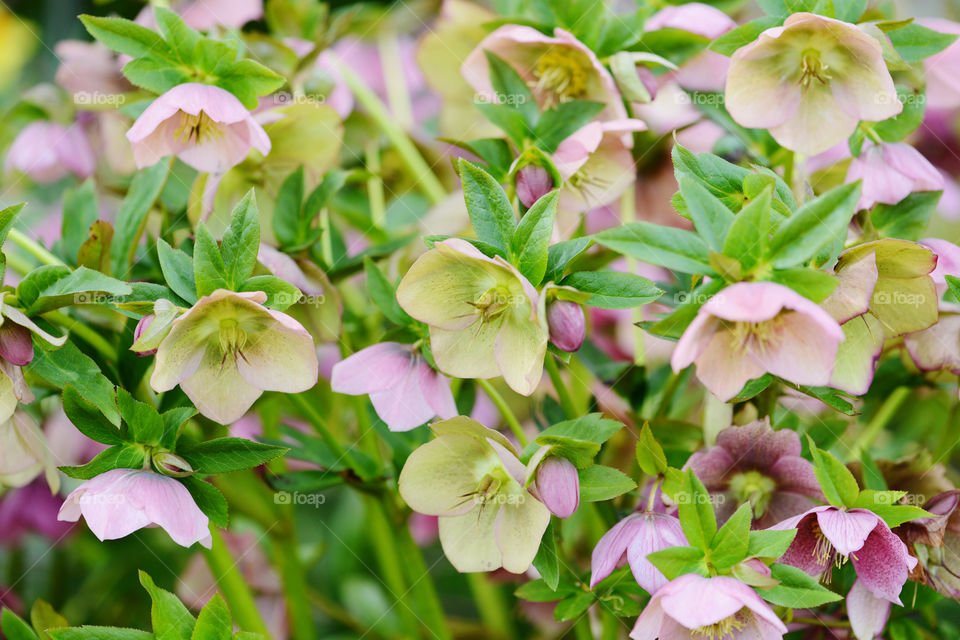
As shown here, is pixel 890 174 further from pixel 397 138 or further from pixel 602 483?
pixel 397 138

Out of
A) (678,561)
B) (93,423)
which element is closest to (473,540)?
(678,561)

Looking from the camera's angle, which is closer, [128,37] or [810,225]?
[810,225]

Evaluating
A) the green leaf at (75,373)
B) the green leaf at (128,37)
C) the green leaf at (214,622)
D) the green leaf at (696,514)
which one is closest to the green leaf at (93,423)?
the green leaf at (75,373)

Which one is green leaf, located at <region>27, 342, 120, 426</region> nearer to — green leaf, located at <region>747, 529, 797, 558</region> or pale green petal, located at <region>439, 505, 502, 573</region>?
pale green petal, located at <region>439, 505, 502, 573</region>

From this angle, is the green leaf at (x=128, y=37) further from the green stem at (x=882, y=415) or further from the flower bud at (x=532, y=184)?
the green stem at (x=882, y=415)

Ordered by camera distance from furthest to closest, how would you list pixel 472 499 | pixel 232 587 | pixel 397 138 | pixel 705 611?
pixel 397 138
pixel 232 587
pixel 472 499
pixel 705 611

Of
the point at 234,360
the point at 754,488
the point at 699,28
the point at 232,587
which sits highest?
the point at 699,28

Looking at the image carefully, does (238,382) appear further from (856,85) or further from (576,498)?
(856,85)
